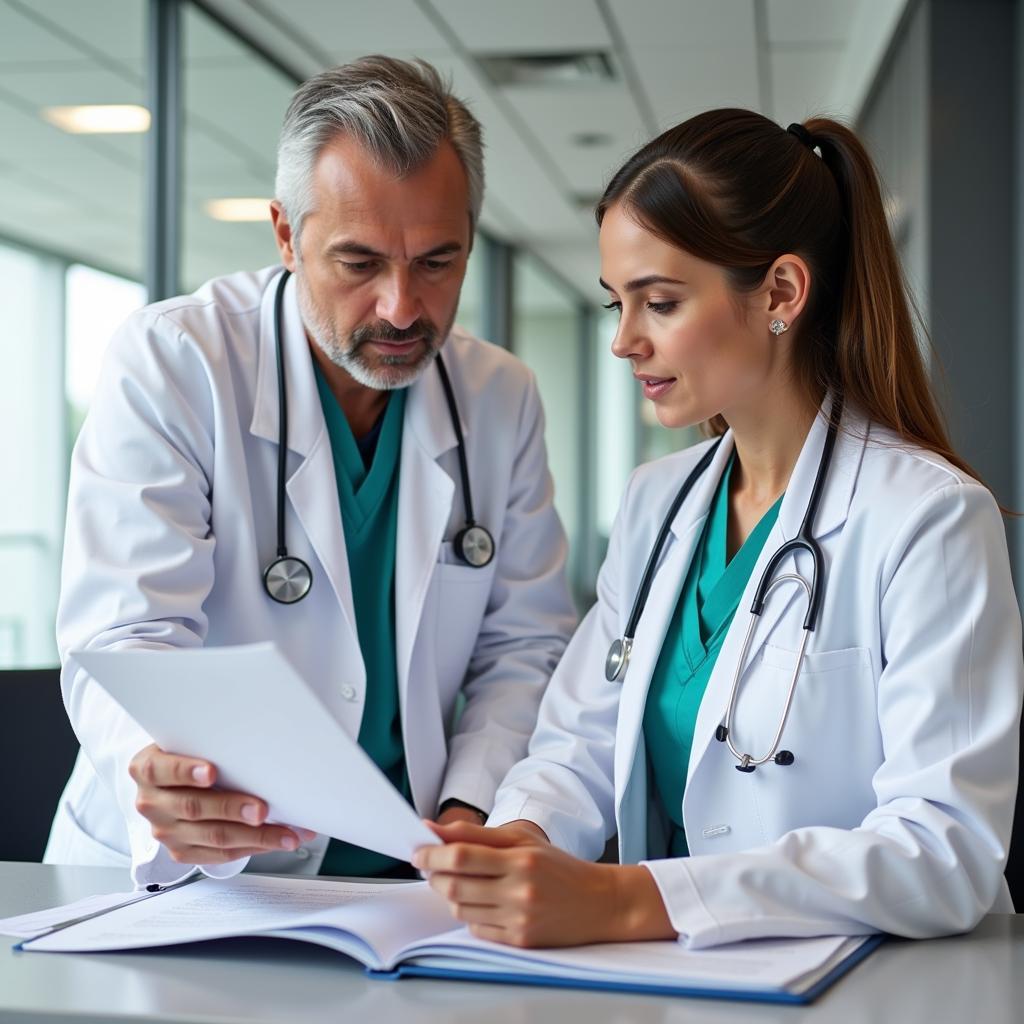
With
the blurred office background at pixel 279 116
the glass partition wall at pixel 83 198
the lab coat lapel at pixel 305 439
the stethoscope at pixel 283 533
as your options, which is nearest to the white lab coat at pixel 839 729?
the stethoscope at pixel 283 533

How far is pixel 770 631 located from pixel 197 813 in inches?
23.2

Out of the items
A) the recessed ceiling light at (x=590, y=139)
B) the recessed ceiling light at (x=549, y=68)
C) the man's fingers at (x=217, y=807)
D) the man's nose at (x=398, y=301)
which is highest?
the recessed ceiling light at (x=590, y=139)

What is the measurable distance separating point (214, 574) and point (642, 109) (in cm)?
431

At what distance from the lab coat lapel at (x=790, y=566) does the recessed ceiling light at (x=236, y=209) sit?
3.17 metres

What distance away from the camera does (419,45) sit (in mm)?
4590

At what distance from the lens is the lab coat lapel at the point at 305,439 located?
1606 millimetres

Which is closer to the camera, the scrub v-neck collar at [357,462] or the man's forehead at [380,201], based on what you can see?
the man's forehead at [380,201]

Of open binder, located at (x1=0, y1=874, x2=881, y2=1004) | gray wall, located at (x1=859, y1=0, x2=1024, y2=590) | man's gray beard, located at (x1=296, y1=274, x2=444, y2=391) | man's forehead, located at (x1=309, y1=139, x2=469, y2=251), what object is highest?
gray wall, located at (x1=859, y1=0, x2=1024, y2=590)

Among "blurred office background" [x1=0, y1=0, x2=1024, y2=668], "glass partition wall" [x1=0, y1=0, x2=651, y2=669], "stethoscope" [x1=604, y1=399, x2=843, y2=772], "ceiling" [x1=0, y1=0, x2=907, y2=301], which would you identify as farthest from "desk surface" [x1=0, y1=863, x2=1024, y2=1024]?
"ceiling" [x1=0, y1=0, x2=907, y2=301]

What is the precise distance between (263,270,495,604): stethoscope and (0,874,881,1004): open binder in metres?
0.49

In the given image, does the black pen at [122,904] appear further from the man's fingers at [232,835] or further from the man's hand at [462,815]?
the man's hand at [462,815]

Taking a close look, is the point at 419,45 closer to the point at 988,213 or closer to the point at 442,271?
the point at 988,213

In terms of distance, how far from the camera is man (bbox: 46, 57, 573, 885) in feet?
4.98

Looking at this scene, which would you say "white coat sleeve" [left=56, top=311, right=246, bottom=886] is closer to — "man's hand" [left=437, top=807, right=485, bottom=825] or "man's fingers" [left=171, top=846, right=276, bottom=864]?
"man's fingers" [left=171, top=846, right=276, bottom=864]
